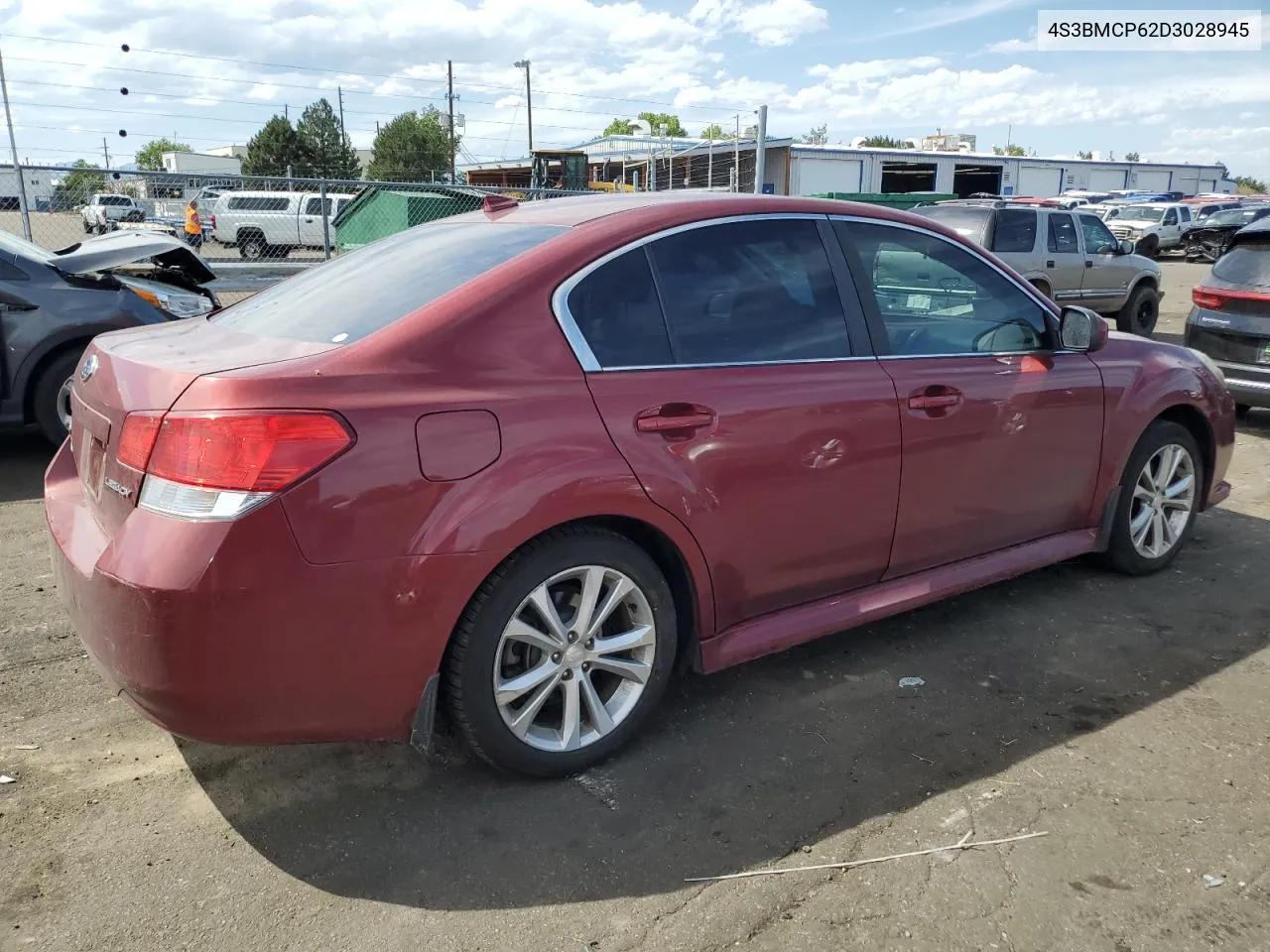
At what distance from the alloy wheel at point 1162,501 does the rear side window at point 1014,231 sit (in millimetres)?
8008

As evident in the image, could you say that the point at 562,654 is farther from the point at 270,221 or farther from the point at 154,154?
the point at 154,154

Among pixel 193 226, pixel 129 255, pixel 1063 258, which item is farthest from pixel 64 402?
pixel 1063 258

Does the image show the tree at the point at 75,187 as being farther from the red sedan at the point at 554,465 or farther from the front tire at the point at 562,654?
the front tire at the point at 562,654

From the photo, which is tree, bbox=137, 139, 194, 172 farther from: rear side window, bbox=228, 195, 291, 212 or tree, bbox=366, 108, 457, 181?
rear side window, bbox=228, 195, 291, 212

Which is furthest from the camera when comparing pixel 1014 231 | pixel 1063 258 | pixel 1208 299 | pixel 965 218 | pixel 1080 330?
pixel 1063 258

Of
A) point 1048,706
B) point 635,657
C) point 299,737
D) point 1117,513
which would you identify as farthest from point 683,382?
point 1117,513

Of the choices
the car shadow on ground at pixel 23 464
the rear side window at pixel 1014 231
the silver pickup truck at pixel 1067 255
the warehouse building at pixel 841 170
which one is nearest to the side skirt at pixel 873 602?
the car shadow on ground at pixel 23 464

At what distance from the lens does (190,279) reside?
7.66m

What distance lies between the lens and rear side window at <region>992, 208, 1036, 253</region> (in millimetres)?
12133

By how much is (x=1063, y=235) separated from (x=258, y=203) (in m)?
15.0

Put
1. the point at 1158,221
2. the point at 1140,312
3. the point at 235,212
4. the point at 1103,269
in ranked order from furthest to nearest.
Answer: the point at 1158,221 → the point at 235,212 → the point at 1140,312 → the point at 1103,269

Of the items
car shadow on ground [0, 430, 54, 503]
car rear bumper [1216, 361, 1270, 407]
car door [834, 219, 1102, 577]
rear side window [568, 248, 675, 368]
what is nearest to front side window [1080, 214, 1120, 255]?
car rear bumper [1216, 361, 1270, 407]

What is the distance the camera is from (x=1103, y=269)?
13508 mm

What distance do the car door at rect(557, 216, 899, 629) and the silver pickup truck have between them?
9.08 meters
